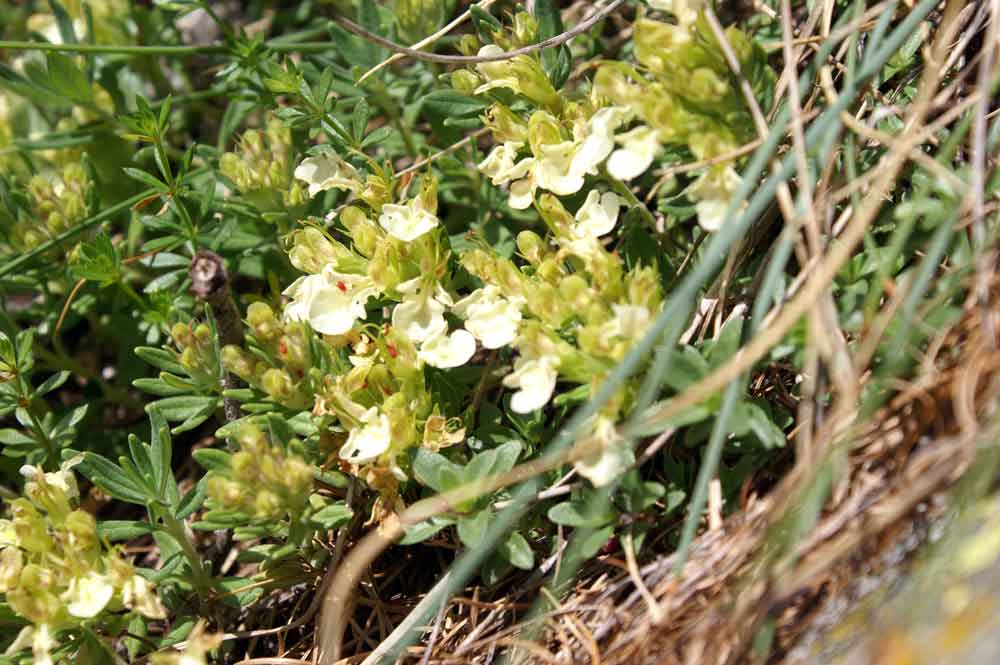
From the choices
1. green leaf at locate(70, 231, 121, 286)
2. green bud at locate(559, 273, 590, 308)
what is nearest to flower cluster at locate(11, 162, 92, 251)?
green leaf at locate(70, 231, 121, 286)

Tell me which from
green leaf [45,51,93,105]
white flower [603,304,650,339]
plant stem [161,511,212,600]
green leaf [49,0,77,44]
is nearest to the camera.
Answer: white flower [603,304,650,339]

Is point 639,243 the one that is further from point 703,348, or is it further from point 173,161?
point 173,161

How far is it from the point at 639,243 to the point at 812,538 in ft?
2.37

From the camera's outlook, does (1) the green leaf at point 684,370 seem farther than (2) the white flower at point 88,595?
No

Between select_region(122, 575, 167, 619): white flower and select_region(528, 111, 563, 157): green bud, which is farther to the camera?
select_region(528, 111, 563, 157): green bud

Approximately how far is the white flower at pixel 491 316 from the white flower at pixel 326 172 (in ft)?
1.28

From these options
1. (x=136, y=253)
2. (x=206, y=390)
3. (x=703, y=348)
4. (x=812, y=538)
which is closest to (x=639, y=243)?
(x=703, y=348)

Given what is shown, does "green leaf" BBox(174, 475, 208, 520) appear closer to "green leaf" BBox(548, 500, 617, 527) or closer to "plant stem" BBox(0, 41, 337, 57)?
"green leaf" BBox(548, 500, 617, 527)

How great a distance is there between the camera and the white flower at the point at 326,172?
2.16m

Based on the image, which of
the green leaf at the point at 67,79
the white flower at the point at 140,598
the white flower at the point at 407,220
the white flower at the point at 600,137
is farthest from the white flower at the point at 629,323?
the green leaf at the point at 67,79

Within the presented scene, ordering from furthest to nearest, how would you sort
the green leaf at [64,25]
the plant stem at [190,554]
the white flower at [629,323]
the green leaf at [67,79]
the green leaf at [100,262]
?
the green leaf at [64,25] < the green leaf at [67,79] < the green leaf at [100,262] < the plant stem at [190,554] < the white flower at [629,323]

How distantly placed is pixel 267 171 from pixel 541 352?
831 mm

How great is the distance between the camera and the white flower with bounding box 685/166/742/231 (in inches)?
68.9

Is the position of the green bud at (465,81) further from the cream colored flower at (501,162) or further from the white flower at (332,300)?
the white flower at (332,300)
